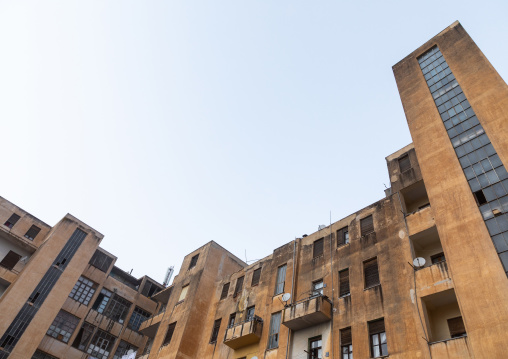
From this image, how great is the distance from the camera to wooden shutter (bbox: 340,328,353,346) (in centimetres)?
1961

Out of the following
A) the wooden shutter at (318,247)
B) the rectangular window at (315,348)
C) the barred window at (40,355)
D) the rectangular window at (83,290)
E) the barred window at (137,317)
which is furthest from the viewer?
the barred window at (137,317)

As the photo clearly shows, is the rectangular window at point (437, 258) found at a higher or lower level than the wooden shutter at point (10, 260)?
lower

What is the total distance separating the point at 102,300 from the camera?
39406 mm

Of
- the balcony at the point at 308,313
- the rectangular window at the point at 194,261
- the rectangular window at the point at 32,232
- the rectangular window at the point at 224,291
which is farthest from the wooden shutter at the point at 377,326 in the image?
the rectangular window at the point at 32,232

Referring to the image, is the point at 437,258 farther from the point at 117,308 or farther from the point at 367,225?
the point at 117,308

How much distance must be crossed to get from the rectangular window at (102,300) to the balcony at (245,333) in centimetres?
1932

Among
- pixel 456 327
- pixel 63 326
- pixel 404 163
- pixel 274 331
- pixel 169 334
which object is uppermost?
pixel 404 163

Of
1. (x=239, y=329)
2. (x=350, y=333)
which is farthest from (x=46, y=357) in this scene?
(x=350, y=333)

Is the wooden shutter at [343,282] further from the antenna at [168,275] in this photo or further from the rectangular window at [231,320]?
the antenna at [168,275]

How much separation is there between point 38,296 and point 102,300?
23.1 feet

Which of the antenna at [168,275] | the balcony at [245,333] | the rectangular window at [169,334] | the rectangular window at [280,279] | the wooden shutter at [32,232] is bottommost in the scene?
the balcony at [245,333]

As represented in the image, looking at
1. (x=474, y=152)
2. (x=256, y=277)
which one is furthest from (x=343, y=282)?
(x=474, y=152)

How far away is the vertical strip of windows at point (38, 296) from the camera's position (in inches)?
1207

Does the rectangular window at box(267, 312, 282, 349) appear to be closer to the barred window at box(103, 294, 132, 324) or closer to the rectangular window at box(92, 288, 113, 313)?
the barred window at box(103, 294, 132, 324)
